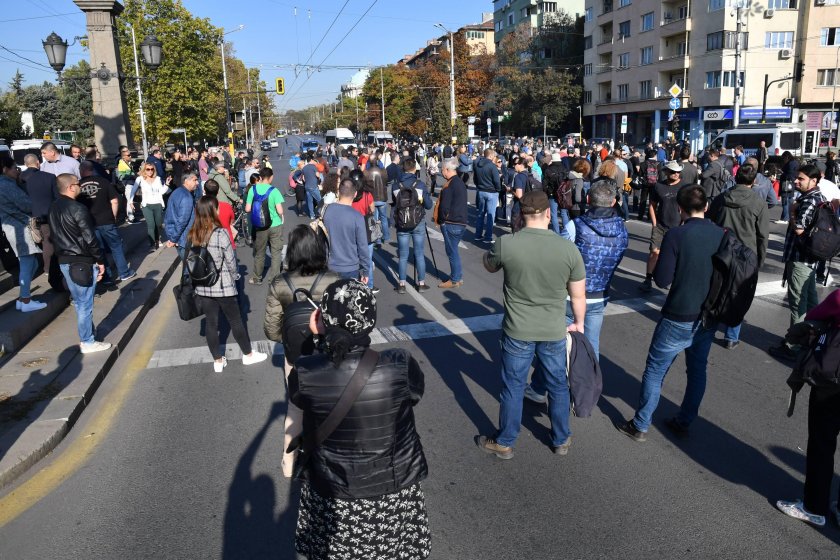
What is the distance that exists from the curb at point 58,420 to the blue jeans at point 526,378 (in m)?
3.35

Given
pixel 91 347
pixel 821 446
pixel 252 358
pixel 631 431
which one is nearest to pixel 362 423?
pixel 821 446

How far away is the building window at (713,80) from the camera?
4609cm

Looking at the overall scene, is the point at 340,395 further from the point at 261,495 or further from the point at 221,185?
the point at 221,185

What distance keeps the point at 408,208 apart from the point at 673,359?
501cm

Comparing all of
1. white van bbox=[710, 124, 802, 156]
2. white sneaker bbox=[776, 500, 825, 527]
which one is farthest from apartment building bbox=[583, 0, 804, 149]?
white sneaker bbox=[776, 500, 825, 527]

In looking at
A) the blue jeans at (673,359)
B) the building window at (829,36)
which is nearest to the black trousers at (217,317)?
the blue jeans at (673,359)

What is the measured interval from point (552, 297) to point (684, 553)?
162 cm

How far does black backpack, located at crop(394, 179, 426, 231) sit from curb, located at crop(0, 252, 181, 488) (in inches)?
152

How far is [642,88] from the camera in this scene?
54062 mm

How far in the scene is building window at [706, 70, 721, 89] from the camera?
46.1 metres

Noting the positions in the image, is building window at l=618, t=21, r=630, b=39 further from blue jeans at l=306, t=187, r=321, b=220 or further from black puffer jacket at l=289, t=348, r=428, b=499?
black puffer jacket at l=289, t=348, r=428, b=499

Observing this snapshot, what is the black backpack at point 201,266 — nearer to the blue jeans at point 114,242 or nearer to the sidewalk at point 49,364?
the sidewalk at point 49,364

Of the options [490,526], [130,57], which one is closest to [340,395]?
[490,526]

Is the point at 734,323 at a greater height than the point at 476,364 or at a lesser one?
greater
